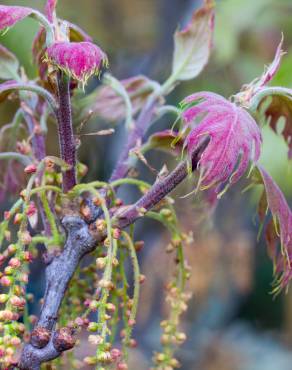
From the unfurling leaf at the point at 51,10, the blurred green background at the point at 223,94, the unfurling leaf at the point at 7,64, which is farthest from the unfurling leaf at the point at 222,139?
the blurred green background at the point at 223,94

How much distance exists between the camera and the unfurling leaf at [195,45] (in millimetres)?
759

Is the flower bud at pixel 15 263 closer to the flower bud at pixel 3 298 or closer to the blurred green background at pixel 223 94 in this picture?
the flower bud at pixel 3 298

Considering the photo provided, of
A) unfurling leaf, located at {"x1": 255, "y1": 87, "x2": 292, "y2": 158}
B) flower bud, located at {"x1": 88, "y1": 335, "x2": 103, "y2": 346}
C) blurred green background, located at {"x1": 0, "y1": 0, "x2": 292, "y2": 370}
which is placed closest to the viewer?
flower bud, located at {"x1": 88, "y1": 335, "x2": 103, "y2": 346}

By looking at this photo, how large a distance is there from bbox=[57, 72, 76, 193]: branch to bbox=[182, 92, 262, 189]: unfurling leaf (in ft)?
0.32

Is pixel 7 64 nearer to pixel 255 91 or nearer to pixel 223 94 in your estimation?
pixel 255 91

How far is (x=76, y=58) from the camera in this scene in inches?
20.2

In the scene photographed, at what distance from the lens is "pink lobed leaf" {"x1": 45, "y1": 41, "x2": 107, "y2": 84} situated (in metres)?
0.51

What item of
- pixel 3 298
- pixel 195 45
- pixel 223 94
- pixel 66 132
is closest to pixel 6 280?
pixel 3 298

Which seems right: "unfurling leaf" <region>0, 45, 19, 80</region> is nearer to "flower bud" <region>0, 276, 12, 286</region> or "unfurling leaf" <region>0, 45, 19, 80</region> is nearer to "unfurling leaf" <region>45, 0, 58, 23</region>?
"unfurling leaf" <region>45, 0, 58, 23</region>

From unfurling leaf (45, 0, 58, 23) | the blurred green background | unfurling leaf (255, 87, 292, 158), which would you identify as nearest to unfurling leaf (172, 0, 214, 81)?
unfurling leaf (255, 87, 292, 158)

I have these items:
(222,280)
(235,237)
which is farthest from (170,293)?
(222,280)

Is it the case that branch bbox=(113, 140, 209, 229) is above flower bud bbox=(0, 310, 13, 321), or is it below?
above

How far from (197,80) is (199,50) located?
4.78ft

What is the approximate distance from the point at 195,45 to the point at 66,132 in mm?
270
